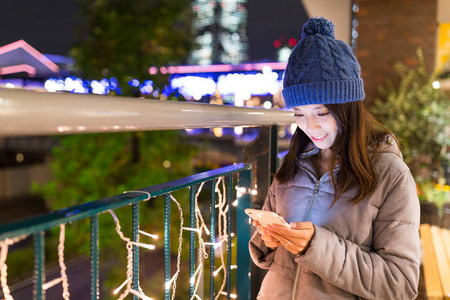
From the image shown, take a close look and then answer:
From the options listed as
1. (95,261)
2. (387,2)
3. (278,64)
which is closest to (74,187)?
(95,261)

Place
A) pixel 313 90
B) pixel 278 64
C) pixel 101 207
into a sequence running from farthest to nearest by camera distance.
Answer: pixel 278 64, pixel 313 90, pixel 101 207

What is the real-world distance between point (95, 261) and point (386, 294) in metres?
0.81

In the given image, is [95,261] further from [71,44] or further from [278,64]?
[278,64]

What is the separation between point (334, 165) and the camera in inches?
51.3

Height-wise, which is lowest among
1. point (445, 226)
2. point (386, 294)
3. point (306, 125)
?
point (445, 226)

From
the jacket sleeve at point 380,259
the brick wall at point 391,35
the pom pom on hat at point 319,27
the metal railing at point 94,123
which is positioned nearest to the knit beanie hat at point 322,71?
the pom pom on hat at point 319,27

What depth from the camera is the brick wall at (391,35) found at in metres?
6.83

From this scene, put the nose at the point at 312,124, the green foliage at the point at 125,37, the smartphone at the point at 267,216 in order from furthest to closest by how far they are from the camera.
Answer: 1. the green foliage at the point at 125,37
2. the nose at the point at 312,124
3. the smartphone at the point at 267,216

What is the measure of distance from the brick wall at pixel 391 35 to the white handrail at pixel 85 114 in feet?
21.0

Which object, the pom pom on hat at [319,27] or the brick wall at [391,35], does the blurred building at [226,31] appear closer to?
the brick wall at [391,35]

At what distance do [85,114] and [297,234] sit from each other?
2.34ft

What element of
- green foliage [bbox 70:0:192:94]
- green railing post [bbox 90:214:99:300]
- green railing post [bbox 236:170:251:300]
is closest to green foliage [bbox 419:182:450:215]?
green foliage [bbox 70:0:192:94]

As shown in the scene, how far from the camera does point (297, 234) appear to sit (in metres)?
1.12

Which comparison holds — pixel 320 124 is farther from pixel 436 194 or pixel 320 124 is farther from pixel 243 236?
pixel 436 194
